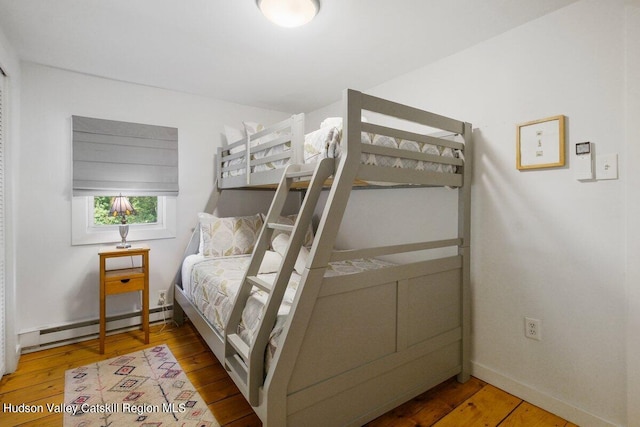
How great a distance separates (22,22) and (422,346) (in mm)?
3090

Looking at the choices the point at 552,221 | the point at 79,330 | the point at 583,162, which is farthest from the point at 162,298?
the point at 583,162

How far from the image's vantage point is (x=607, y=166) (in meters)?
1.54

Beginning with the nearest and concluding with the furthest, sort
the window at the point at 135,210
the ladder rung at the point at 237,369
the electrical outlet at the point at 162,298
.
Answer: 1. the ladder rung at the point at 237,369
2. the window at the point at 135,210
3. the electrical outlet at the point at 162,298

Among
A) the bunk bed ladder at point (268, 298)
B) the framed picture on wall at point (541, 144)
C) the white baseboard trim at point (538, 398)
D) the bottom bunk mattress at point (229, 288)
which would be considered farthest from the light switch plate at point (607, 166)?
the bottom bunk mattress at point (229, 288)

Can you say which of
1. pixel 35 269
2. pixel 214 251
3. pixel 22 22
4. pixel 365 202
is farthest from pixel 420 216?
pixel 35 269

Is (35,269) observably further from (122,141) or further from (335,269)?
(335,269)

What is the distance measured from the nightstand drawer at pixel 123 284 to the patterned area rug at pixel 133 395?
507mm

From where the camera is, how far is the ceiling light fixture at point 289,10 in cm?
157

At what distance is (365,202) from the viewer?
295 centimetres

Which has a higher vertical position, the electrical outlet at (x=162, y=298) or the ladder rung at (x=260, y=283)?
the ladder rung at (x=260, y=283)

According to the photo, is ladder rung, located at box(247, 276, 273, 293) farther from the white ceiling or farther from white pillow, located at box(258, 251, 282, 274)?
the white ceiling

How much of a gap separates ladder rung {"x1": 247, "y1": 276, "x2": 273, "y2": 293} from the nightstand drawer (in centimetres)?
139

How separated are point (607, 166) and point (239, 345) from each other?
2058 millimetres

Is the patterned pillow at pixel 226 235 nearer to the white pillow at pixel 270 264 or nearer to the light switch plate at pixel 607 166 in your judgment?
the white pillow at pixel 270 264
